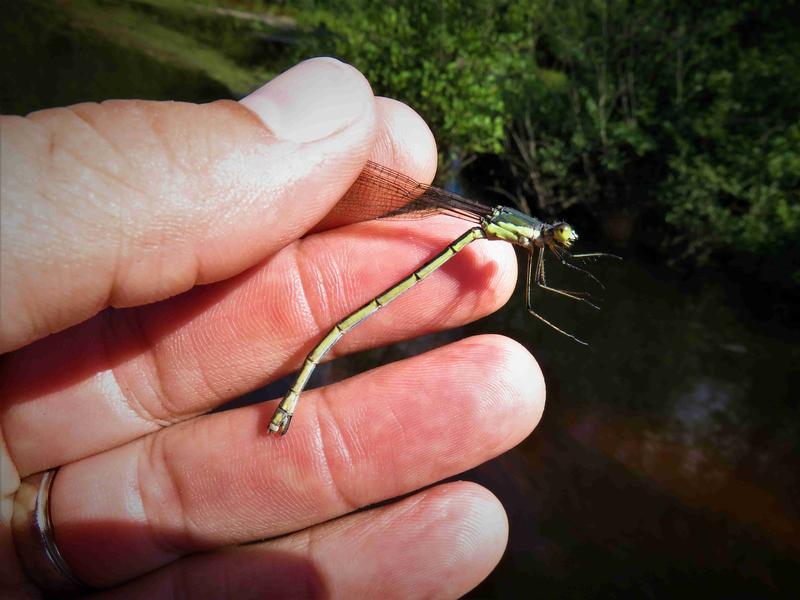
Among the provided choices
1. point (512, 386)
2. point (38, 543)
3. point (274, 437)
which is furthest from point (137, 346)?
point (512, 386)

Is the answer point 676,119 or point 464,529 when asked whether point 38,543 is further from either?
point 676,119

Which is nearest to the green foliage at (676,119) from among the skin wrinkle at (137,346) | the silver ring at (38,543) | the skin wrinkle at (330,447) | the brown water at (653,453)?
the brown water at (653,453)

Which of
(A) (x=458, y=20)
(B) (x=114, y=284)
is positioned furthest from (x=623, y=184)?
(B) (x=114, y=284)

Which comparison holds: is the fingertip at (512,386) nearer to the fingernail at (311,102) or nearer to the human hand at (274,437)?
the human hand at (274,437)

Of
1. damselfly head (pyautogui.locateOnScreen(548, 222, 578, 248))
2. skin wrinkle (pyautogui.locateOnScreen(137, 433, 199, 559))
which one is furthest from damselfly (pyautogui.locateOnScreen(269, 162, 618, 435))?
skin wrinkle (pyautogui.locateOnScreen(137, 433, 199, 559))

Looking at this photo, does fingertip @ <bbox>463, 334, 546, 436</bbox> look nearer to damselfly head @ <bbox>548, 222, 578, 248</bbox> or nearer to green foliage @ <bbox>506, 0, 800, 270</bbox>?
damselfly head @ <bbox>548, 222, 578, 248</bbox>

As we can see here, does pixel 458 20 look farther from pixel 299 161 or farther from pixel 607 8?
pixel 299 161
